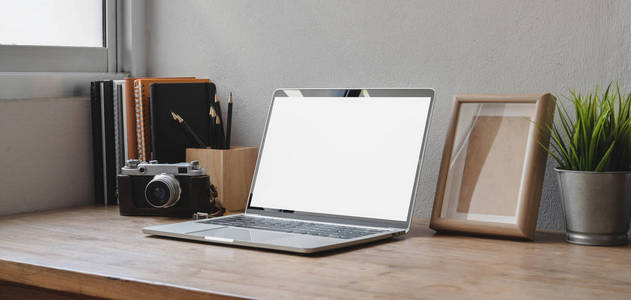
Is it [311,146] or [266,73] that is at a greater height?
[266,73]

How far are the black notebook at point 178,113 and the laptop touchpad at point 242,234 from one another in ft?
1.23

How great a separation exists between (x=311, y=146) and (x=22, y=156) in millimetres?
574

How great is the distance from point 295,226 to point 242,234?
0.11 m

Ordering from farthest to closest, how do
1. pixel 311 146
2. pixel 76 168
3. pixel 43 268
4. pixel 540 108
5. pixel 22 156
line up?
pixel 76 168, pixel 22 156, pixel 311 146, pixel 540 108, pixel 43 268

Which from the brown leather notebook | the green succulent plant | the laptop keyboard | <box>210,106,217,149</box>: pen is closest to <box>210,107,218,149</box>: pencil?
<box>210,106,217,149</box>: pen

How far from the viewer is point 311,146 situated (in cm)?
127

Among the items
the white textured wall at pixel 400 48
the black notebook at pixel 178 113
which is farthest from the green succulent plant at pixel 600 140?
the black notebook at pixel 178 113

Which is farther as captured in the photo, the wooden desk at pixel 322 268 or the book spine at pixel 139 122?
the book spine at pixel 139 122

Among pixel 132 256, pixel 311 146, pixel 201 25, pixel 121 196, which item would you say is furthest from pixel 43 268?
pixel 201 25

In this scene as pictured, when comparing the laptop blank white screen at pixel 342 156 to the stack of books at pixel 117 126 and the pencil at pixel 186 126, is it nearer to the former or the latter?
the pencil at pixel 186 126

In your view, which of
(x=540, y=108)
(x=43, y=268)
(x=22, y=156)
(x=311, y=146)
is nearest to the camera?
(x=43, y=268)

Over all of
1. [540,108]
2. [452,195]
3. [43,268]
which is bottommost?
[43,268]

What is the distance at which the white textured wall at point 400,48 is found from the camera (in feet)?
3.79

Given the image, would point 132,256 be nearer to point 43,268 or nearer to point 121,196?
point 43,268
